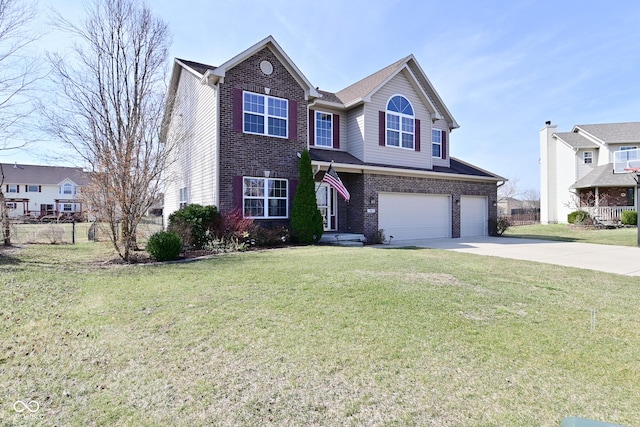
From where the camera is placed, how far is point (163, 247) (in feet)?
31.7

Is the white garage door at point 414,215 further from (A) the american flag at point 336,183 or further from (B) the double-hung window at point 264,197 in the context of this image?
(B) the double-hung window at point 264,197

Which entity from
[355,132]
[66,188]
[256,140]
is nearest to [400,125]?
[355,132]

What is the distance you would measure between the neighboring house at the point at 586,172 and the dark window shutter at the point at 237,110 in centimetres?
2597

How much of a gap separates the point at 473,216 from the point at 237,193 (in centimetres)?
1297

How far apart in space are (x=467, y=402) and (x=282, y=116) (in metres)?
12.8

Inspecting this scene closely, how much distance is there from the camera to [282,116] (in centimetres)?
1402

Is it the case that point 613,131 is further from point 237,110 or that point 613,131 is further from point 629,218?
point 237,110

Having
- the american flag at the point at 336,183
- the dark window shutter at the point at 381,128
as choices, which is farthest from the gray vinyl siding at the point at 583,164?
the american flag at the point at 336,183

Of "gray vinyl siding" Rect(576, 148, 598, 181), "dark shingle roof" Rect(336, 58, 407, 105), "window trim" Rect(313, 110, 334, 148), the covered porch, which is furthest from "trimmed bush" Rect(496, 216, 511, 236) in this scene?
"gray vinyl siding" Rect(576, 148, 598, 181)

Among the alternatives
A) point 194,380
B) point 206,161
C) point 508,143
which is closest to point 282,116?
point 206,161

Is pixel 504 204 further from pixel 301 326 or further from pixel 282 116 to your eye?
pixel 301 326

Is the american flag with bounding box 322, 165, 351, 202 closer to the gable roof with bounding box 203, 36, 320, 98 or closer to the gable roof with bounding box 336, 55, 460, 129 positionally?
the gable roof with bounding box 203, 36, 320, 98

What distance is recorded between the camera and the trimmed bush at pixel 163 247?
9.64m

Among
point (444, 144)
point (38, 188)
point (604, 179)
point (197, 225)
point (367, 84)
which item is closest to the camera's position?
point (197, 225)
